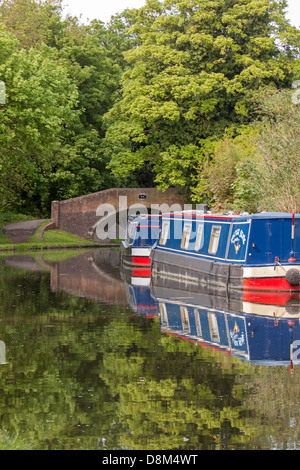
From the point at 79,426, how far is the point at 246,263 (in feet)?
33.2

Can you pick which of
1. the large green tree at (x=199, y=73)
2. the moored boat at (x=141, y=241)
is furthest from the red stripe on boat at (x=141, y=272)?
the large green tree at (x=199, y=73)

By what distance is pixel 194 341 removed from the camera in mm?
11102

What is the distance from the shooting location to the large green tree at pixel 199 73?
1405 inches

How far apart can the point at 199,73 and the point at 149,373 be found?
29605 millimetres

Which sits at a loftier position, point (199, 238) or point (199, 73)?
point (199, 73)

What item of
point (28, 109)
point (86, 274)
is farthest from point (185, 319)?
point (28, 109)

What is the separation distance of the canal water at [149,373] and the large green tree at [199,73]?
20563mm

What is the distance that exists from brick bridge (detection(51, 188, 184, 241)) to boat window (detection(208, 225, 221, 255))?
69.0 ft

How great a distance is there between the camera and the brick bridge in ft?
133

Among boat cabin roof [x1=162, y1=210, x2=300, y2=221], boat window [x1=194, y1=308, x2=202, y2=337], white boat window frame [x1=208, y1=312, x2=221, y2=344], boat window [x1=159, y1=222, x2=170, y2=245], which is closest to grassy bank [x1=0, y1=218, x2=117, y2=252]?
boat window [x1=159, y1=222, x2=170, y2=245]

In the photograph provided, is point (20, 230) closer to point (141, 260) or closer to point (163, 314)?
point (141, 260)

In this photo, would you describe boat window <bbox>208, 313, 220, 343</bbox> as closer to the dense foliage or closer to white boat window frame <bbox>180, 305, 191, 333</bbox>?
white boat window frame <bbox>180, 305, 191, 333</bbox>

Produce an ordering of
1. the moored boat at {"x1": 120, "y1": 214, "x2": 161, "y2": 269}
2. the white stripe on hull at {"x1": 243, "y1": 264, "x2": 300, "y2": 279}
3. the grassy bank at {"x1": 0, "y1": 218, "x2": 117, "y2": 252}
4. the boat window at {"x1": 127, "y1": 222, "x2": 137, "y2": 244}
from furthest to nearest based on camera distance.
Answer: the grassy bank at {"x1": 0, "y1": 218, "x2": 117, "y2": 252} < the boat window at {"x1": 127, "y1": 222, "x2": 137, "y2": 244} < the moored boat at {"x1": 120, "y1": 214, "x2": 161, "y2": 269} < the white stripe on hull at {"x1": 243, "y1": 264, "x2": 300, "y2": 279}

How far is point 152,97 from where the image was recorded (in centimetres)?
3788
